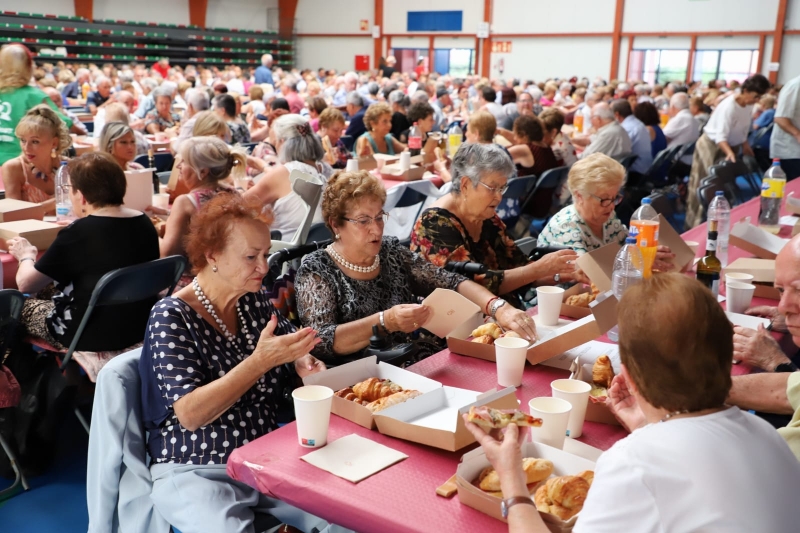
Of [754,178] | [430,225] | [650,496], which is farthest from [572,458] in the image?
[754,178]

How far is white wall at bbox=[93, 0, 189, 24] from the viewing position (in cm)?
2291

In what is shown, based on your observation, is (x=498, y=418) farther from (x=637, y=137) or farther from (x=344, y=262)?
(x=637, y=137)

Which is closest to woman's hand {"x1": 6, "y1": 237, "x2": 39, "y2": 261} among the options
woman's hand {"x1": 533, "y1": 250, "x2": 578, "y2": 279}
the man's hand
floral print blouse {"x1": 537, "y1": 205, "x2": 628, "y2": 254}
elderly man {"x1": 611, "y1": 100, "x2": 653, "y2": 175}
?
woman's hand {"x1": 533, "y1": 250, "x2": 578, "y2": 279}

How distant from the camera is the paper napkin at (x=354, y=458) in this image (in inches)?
62.7

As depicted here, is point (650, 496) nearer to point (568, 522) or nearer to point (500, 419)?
point (568, 522)

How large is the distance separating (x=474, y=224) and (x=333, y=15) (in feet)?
83.7

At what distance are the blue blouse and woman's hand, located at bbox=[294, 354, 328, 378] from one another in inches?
6.1

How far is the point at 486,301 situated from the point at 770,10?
778 inches

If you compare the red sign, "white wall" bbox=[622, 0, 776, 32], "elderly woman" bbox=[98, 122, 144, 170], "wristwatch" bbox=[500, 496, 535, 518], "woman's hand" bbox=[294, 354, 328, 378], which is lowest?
"woman's hand" bbox=[294, 354, 328, 378]

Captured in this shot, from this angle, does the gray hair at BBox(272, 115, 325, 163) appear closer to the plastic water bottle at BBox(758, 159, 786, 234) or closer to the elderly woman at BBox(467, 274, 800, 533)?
the plastic water bottle at BBox(758, 159, 786, 234)

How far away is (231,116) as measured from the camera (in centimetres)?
757

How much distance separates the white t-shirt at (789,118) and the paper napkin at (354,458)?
6.33 m

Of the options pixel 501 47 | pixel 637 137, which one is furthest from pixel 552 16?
pixel 637 137

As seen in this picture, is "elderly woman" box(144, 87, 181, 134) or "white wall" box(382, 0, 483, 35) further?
"white wall" box(382, 0, 483, 35)
